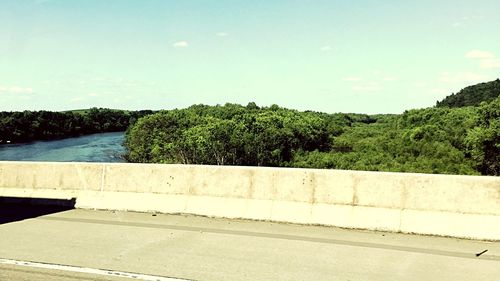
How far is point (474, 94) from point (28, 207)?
565ft

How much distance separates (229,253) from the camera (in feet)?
21.9

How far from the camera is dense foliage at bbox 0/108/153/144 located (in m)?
138

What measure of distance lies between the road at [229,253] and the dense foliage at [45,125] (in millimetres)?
113404

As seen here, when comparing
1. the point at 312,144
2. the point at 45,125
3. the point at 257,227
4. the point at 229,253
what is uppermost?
the point at 45,125

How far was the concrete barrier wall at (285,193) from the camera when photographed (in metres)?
7.29

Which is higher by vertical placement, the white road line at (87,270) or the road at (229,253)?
the road at (229,253)

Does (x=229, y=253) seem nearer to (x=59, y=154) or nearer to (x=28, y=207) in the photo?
(x=28, y=207)

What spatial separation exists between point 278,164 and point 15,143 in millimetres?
93008

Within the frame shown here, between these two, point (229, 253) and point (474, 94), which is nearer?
point (229, 253)

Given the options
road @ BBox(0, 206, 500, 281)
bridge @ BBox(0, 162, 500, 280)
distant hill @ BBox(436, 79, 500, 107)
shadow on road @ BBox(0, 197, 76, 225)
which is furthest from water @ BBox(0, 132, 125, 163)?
distant hill @ BBox(436, 79, 500, 107)

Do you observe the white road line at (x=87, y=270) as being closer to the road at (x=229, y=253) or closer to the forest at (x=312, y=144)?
the road at (x=229, y=253)

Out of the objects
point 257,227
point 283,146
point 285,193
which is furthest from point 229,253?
point 283,146

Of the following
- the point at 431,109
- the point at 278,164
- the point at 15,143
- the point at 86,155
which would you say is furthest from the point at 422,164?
the point at 15,143

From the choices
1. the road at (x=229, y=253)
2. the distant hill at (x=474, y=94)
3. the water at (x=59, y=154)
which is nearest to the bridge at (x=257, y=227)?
the road at (x=229, y=253)
